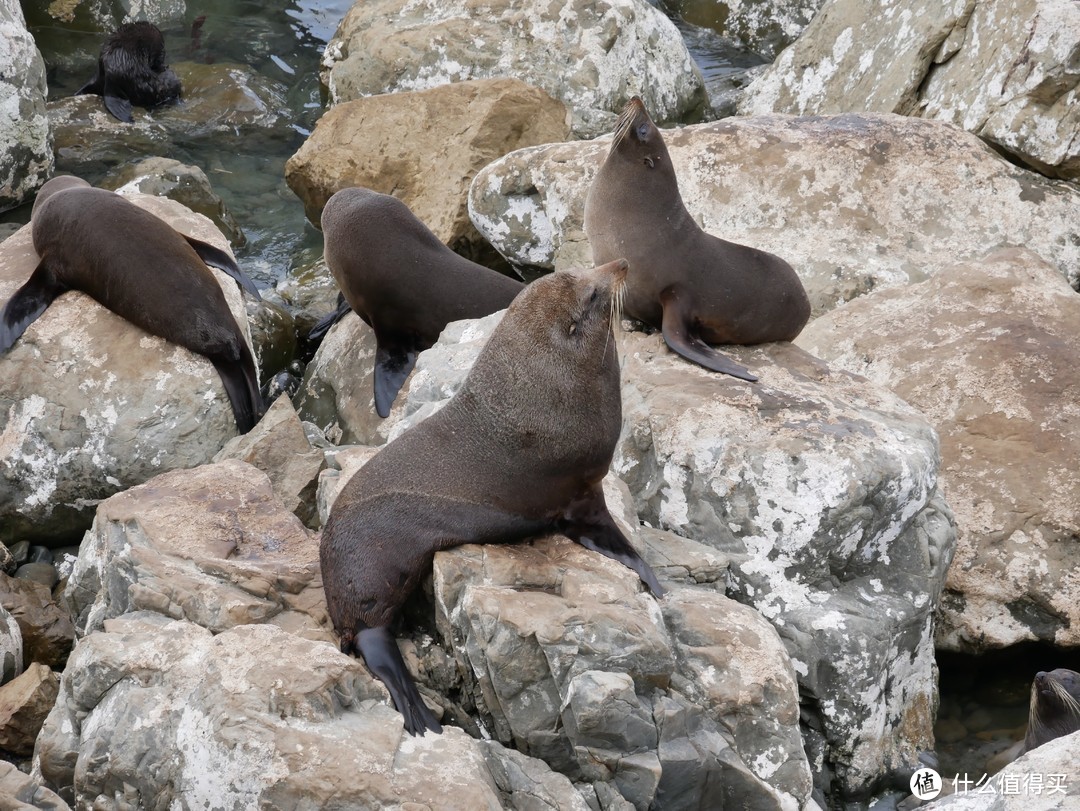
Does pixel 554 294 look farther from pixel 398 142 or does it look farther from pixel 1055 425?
pixel 398 142

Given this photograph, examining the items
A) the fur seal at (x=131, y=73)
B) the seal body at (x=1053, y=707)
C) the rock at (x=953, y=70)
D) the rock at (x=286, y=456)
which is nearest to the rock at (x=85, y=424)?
the rock at (x=286, y=456)

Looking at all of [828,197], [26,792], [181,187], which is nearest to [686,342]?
[828,197]

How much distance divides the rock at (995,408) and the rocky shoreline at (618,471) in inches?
0.8

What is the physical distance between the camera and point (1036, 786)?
3963mm

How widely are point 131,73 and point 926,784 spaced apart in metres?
11.3

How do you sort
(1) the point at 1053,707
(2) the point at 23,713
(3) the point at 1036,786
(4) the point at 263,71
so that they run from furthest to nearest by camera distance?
(4) the point at 263,71 < (1) the point at 1053,707 < (2) the point at 23,713 < (3) the point at 1036,786

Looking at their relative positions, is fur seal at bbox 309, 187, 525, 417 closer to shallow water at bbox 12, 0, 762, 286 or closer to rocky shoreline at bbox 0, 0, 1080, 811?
rocky shoreline at bbox 0, 0, 1080, 811

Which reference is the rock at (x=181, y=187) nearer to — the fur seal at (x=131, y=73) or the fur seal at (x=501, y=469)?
the fur seal at (x=131, y=73)

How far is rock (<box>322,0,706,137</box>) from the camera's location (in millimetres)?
11836

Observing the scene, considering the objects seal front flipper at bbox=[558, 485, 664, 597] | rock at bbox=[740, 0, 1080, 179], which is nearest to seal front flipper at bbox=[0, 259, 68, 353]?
seal front flipper at bbox=[558, 485, 664, 597]

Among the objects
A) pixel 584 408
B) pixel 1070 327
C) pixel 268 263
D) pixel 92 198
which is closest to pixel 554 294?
pixel 584 408

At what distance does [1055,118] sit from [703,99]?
13.7 feet

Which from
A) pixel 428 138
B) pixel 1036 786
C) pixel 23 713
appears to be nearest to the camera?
pixel 1036 786

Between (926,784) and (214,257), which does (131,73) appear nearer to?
(214,257)
